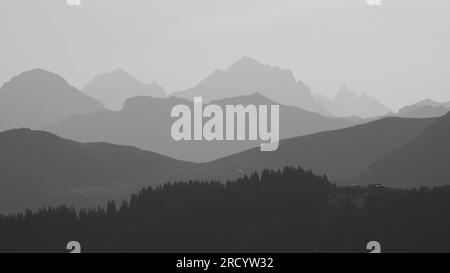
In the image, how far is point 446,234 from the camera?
19638 centimetres
